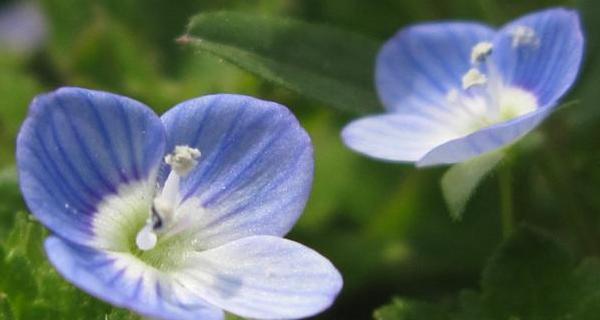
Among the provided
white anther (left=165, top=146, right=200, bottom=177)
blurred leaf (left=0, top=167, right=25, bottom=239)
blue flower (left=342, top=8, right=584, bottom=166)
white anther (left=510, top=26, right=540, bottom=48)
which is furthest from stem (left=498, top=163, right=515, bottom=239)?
blurred leaf (left=0, top=167, right=25, bottom=239)

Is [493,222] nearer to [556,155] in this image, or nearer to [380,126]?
[556,155]

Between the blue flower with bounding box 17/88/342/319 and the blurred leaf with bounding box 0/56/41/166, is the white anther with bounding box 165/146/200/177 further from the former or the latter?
the blurred leaf with bounding box 0/56/41/166

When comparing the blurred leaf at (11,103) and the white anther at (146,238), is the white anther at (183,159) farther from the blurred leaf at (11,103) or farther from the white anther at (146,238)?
the blurred leaf at (11,103)

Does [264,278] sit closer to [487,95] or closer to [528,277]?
[528,277]

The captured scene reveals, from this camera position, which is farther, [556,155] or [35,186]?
[556,155]

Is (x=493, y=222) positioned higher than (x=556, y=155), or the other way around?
(x=556, y=155)

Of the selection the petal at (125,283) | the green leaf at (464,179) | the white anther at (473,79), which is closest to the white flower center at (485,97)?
the white anther at (473,79)

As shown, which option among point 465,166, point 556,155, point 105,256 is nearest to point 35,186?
point 105,256
